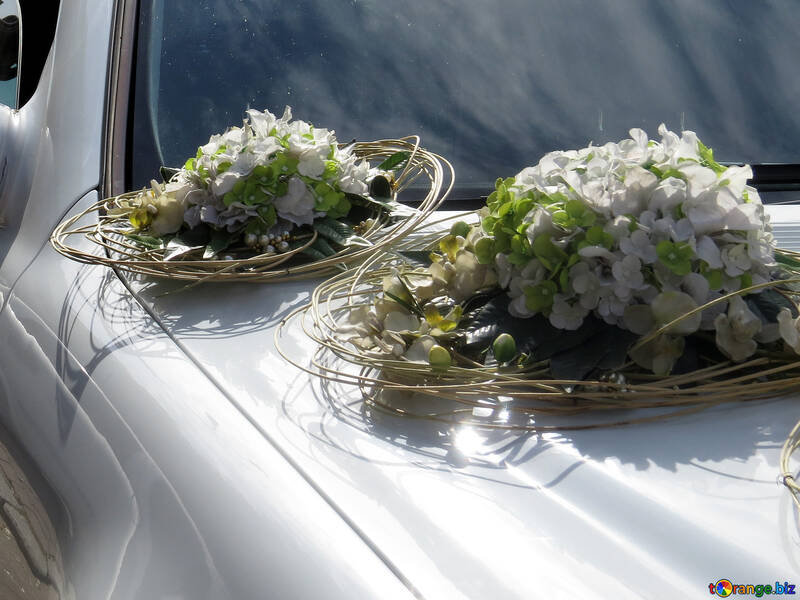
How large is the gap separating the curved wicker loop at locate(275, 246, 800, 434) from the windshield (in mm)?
713

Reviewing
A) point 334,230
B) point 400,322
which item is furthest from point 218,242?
point 400,322

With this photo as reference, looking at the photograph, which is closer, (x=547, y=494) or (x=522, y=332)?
(x=547, y=494)

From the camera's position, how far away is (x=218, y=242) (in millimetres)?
1533

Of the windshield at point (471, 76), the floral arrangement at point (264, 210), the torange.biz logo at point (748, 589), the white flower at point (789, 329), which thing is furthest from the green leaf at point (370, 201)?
the torange.biz logo at point (748, 589)

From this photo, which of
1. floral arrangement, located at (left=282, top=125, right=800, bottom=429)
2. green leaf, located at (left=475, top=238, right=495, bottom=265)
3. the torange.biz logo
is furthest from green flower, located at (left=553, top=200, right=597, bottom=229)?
the torange.biz logo

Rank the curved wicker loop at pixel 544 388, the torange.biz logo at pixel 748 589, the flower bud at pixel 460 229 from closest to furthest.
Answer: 1. the torange.biz logo at pixel 748 589
2. the curved wicker loop at pixel 544 388
3. the flower bud at pixel 460 229

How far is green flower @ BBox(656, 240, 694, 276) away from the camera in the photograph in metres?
1.07

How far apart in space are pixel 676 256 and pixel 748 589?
1.58 feet

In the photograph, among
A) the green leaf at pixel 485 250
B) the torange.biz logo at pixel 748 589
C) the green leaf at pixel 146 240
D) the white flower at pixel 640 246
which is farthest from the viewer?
the green leaf at pixel 146 240

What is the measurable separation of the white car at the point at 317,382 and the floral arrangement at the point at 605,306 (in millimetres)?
69

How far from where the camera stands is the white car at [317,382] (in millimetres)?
762

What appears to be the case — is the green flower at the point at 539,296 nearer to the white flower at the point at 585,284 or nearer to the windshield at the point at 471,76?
the white flower at the point at 585,284

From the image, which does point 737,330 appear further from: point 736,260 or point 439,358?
point 439,358

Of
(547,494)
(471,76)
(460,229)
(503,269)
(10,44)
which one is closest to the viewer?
(547,494)
